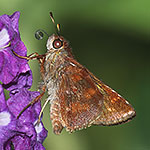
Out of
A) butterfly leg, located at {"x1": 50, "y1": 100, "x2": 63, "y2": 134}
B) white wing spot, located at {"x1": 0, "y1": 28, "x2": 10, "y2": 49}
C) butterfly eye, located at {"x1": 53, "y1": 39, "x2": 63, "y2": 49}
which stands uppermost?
white wing spot, located at {"x1": 0, "y1": 28, "x2": 10, "y2": 49}

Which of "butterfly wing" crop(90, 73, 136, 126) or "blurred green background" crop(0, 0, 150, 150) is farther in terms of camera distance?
"blurred green background" crop(0, 0, 150, 150)

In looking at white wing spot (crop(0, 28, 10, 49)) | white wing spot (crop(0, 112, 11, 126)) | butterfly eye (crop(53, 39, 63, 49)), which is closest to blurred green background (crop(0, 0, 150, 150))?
butterfly eye (crop(53, 39, 63, 49))

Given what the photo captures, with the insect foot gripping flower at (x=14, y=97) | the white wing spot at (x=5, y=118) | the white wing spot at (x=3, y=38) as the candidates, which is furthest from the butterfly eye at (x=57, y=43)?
the white wing spot at (x=5, y=118)

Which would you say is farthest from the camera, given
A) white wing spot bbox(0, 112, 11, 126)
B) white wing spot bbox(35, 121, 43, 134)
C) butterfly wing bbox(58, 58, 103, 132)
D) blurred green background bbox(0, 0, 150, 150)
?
blurred green background bbox(0, 0, 150, 150)

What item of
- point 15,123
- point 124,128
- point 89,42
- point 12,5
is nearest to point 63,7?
point 12,5

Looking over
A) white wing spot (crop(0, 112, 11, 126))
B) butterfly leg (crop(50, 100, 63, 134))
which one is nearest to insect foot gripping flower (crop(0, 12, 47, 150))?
white wing spot (crop(0, 112, 11, 126))

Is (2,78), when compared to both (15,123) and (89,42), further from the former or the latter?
(89,42)

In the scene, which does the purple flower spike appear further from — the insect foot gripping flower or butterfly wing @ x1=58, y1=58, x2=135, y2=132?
butterfly wing @ x1=58, y1=58, x2=135, y2=132

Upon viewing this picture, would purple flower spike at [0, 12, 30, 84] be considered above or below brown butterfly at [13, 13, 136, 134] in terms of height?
above

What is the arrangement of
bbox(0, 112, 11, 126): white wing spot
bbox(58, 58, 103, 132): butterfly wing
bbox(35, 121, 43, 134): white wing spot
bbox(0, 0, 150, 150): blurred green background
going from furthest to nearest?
1. bbox(0, 0, 150, 150): blurred green background
2. bbox(58, 58, 103, 132): butterfly wing
3. bbox(35, 121, 43, 134): white wing spot
4. bbox(0, 112, 11, 126): white wing spot
